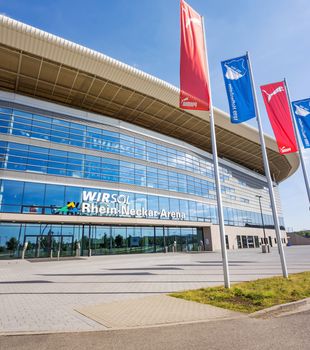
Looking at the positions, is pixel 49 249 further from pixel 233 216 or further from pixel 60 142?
pixel 233 216

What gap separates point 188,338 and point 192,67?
29.9ft

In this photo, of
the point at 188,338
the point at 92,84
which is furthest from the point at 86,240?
the point at 188,338

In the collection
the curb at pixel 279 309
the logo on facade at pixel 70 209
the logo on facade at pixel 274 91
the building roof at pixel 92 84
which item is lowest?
the curb at pixel 279 309

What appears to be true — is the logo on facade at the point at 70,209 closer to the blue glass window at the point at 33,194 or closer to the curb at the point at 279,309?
the blue glass window at the point at 33,194

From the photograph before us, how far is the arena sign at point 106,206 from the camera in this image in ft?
94.9

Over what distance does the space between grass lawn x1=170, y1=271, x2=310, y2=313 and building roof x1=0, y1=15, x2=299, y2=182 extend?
25.8 metres

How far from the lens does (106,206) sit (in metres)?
30.6

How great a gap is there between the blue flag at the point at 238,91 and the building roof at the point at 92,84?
19.7 metres

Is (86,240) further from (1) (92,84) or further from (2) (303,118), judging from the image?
(2) (303,118)

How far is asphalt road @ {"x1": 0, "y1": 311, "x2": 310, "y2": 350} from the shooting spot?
4.29 metres

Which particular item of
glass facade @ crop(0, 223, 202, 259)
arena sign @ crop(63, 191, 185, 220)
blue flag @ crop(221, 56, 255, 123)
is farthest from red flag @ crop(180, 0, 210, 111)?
glass facade @ crop(0, 223, 202, 259)

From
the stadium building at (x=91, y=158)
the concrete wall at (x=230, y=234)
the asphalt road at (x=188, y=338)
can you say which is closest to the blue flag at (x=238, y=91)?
the asphalt road at (x=188, y=338)

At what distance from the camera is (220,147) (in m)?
51.8

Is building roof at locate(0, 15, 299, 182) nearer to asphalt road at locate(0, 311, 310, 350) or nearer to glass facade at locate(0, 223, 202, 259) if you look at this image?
glass facade at locate(0, 223, 202, 259)
